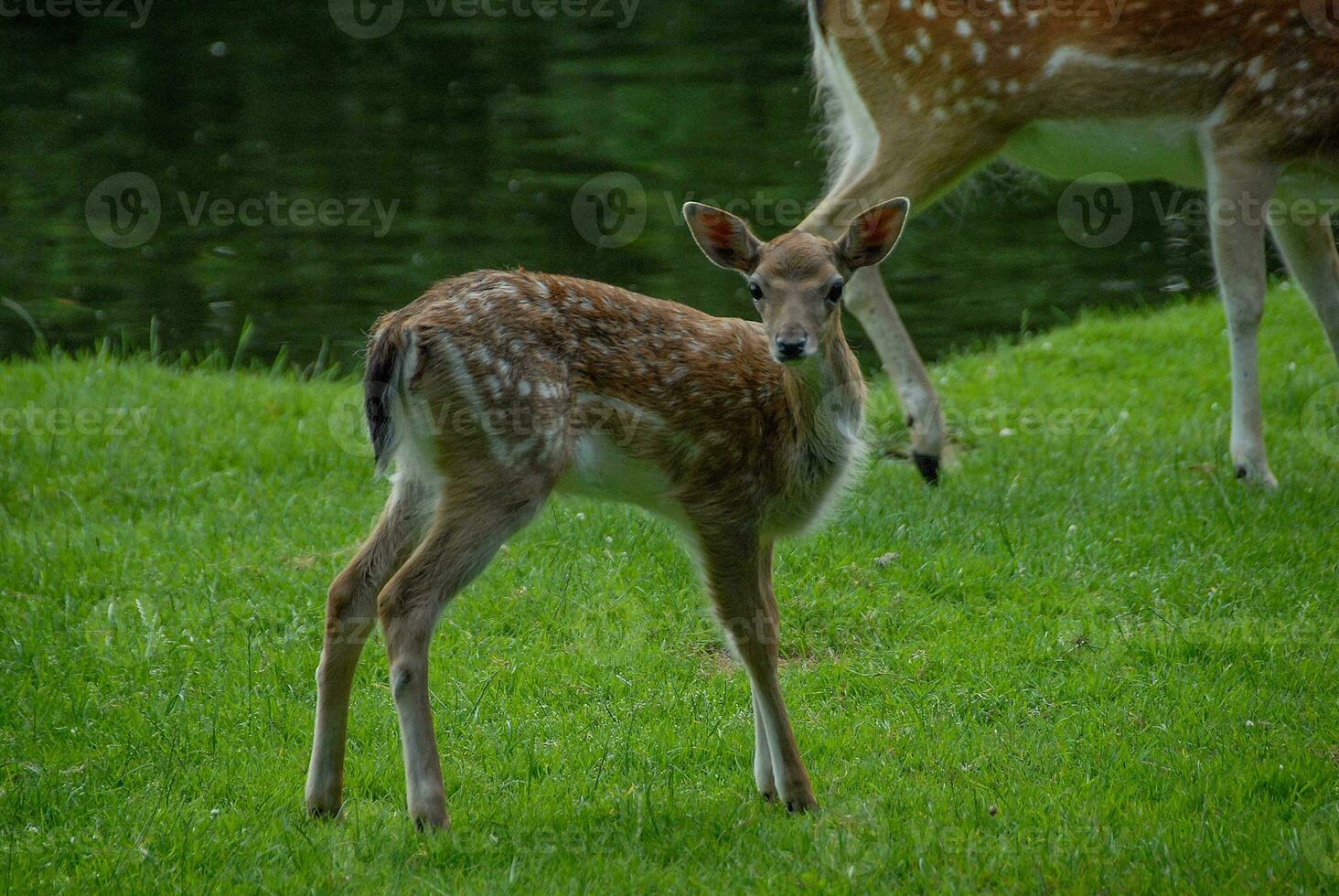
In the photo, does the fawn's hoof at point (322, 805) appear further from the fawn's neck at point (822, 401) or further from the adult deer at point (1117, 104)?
the adult deer at point (1117, 104)

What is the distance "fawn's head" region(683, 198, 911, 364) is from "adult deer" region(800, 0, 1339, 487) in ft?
6.94

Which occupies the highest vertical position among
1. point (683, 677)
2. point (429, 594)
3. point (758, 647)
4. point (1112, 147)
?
point (1112, 147)

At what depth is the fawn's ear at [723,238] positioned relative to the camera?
492 centimetres

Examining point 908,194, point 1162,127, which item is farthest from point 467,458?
point 1162,127

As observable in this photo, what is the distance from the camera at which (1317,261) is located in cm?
764

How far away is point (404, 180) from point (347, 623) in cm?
1019

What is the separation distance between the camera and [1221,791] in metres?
4.55

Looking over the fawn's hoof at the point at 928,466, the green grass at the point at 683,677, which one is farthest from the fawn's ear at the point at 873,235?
the fawn's hoof at the point at 928,466

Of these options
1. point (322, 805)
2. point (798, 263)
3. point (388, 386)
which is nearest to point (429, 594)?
point (388, 386)

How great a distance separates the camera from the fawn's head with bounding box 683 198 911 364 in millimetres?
4598

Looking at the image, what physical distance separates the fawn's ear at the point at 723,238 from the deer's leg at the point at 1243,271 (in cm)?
306

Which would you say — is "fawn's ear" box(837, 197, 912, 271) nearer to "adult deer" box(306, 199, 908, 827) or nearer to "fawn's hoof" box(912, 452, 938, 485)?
"adult deer" box(306, 199, 908, 827)

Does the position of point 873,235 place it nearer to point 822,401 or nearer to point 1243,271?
point 822,401

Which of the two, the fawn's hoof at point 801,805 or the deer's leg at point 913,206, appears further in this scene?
the deer's leg at point 913,206
